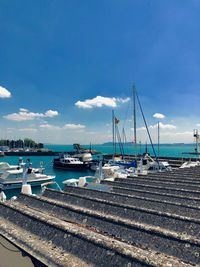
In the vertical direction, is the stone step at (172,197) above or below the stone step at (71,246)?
below

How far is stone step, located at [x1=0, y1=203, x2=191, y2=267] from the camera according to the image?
11.4 ft

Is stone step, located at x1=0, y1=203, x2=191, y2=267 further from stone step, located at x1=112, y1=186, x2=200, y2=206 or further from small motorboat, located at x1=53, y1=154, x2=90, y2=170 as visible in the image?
small motorboat, located at x1=53, y1=154, x2=90, y2=170

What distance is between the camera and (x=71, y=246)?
13.6 ft

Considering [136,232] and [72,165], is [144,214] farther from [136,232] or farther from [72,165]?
[72,165]

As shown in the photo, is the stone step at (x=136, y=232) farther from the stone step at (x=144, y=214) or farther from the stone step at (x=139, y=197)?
the stone step at (x=139, y=197)

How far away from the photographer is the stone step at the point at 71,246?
3.46 m

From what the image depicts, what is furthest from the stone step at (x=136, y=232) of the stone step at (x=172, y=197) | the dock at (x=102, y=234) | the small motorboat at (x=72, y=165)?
the small motorboat at (x=72, y=165)

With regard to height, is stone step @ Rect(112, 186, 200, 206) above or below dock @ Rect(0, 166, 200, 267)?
below

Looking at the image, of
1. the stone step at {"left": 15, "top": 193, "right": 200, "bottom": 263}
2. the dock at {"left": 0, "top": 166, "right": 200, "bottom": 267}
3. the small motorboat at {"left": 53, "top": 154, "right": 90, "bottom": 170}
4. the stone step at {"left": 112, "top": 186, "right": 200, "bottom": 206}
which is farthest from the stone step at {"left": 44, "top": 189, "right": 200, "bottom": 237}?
the small motorboat at {"left": 53, "top": 154, "right": 90, "bottom": 170}

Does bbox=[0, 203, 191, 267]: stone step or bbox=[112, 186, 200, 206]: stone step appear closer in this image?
bbox=[0, 203, 191, 267]: stone step

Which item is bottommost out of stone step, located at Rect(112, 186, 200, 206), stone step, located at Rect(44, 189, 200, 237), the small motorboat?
the small motorboat

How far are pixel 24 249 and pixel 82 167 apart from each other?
7092 centimetres

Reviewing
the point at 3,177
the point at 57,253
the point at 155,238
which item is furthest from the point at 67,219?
the point at 3,177

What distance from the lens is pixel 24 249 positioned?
4234 mm
